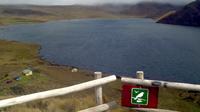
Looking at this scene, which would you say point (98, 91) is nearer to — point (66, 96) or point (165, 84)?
point (165, 84)

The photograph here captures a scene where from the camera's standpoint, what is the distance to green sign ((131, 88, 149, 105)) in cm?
1025

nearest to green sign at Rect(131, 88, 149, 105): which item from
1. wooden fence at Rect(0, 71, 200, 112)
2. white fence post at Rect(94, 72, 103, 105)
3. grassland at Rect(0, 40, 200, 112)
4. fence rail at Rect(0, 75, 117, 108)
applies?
wooden fence at Rect(0, 71, 200, 112)

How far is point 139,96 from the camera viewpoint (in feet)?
33.9

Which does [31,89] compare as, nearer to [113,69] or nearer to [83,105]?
[83,105]

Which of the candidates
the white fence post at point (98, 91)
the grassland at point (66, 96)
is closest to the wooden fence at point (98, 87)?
the white fence post at point (98, 91)

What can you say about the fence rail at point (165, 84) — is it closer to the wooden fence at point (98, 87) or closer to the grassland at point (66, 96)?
the wooden fence at point (98, 87)

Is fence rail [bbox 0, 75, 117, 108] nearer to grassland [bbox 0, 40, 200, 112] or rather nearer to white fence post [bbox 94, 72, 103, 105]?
white fence post [bbox 94, 72, 103, 105]

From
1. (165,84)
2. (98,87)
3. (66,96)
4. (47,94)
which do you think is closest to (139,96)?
(165,84)

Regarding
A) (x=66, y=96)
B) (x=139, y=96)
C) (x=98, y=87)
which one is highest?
(x=98, y=87)

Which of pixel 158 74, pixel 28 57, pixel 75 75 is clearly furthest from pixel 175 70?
pixel 28 57

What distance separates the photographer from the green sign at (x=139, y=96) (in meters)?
10.2

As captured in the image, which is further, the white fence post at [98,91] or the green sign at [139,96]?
the white fence post at [98,91]

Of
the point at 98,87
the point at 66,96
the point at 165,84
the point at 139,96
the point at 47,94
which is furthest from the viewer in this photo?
the point at 66,96

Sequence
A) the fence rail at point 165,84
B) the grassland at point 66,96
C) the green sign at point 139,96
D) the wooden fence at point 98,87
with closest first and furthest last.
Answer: the wooden fence at point 98,87
the fence rail at point 165,84
the green sign at point 139,96
the grassland at point 66,96
